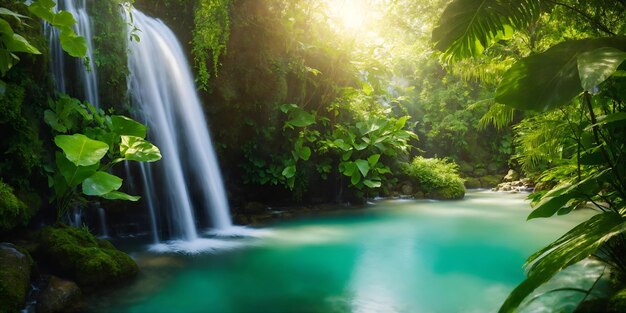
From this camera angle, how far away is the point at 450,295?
367 centimetres

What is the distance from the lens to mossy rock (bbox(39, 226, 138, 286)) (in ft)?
12.3

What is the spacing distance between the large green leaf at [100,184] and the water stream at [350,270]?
98 cm

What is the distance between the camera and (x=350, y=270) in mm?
4547

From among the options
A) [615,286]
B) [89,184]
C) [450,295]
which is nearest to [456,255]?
[450,295]

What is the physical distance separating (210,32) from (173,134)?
73.5 inches

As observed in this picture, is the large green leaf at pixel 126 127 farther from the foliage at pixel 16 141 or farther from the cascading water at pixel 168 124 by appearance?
the cascading water at pixel 168 124

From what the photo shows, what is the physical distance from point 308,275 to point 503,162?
1621cm

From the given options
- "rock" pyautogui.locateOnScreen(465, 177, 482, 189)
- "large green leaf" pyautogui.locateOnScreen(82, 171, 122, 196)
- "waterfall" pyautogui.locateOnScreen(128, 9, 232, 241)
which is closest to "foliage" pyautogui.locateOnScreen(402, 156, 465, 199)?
"rock" pyautogui.locateOnScreen(465, 177, 482, 189)

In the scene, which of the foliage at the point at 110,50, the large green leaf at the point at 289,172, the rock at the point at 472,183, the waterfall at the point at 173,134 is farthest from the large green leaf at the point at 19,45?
the rock at the point at 472,183

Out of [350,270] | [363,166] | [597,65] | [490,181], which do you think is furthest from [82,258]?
[490,181]

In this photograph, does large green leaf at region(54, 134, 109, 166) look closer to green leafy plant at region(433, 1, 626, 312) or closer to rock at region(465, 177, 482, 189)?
green leafy plant at region(433, 1, 626, 312)

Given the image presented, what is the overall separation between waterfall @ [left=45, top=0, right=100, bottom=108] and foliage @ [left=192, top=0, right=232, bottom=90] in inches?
65.9

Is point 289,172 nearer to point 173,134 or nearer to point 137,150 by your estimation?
point 173,134

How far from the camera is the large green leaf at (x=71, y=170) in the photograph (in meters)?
3.97
